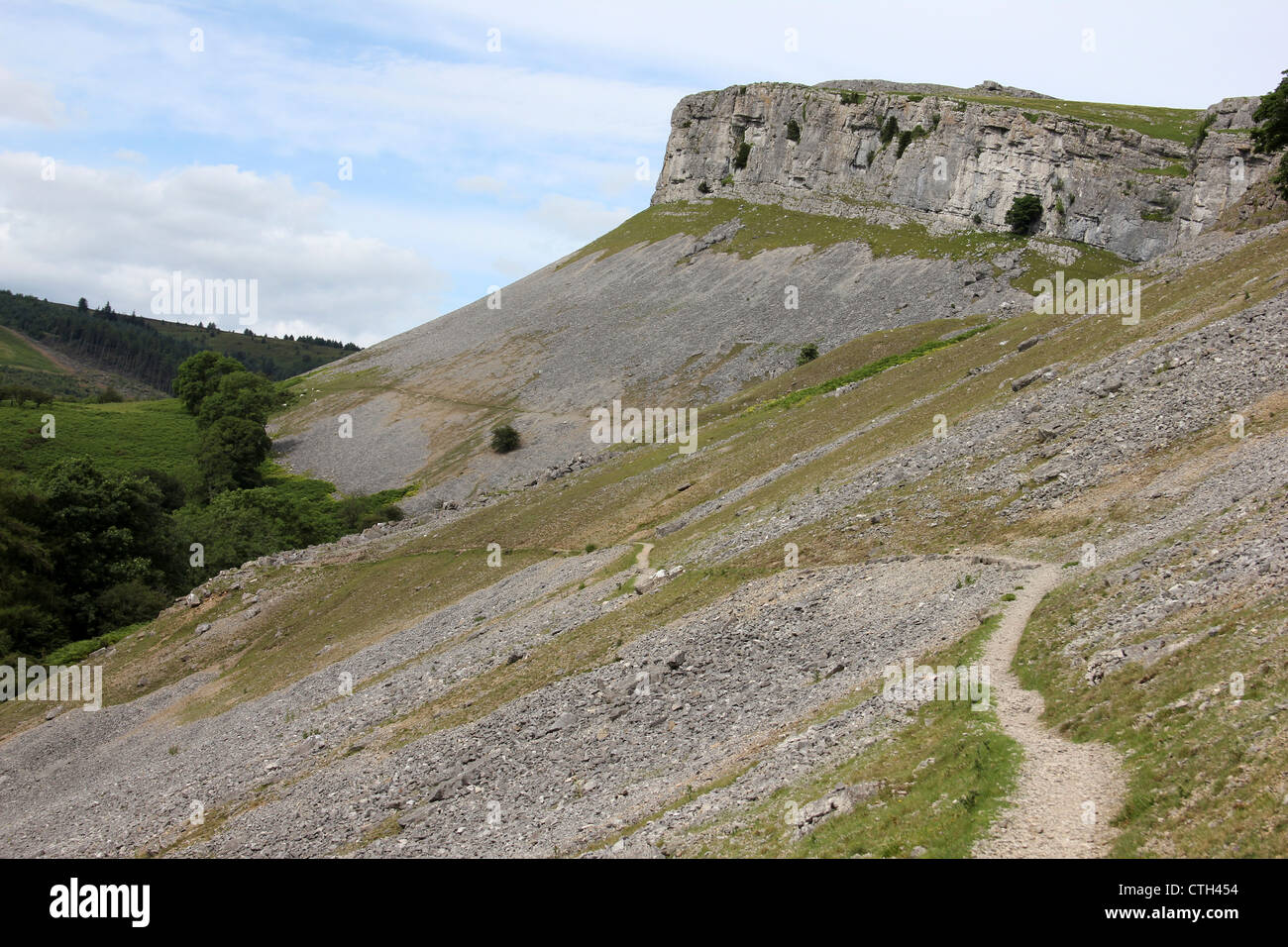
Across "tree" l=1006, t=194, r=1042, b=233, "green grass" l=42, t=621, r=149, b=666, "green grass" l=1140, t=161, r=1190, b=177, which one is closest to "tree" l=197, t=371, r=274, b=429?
"green grass" l=42, t=621, r=149, b=666

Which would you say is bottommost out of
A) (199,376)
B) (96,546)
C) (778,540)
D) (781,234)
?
(96,546)

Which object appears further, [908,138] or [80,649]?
[908,138]

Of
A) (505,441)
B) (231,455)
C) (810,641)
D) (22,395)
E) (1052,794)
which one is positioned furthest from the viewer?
(22,395)

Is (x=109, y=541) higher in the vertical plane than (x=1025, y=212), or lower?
lower

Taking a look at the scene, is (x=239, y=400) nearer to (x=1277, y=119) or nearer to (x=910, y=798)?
(x=1277, y=119)

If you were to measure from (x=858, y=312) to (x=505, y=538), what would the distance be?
6513 centimetres

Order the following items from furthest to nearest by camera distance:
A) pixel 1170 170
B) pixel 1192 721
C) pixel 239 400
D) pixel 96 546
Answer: pixel 239 400
pixel 1170 170
pixel 96 546
pixel 1192 721

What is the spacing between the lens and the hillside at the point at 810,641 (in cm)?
1625

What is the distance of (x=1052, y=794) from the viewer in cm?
1479

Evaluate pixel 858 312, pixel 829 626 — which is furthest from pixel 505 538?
pixel 858 312

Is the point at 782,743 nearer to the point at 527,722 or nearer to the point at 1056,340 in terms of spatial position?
the point at 527,722

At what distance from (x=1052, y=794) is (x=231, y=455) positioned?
120 metres

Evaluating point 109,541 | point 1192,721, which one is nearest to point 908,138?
point 109,541

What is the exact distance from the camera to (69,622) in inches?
2729
